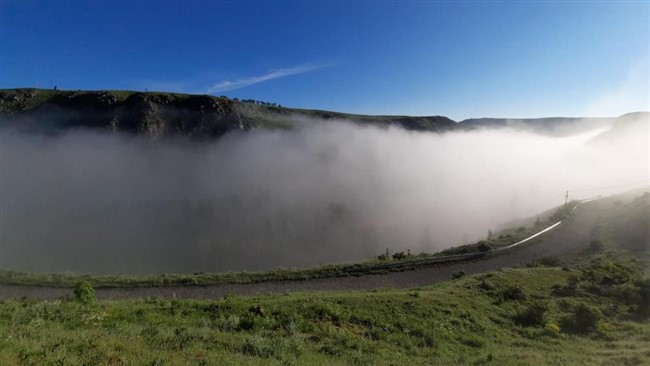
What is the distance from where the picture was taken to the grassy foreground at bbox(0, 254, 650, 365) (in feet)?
24.4

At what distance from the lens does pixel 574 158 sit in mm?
111500

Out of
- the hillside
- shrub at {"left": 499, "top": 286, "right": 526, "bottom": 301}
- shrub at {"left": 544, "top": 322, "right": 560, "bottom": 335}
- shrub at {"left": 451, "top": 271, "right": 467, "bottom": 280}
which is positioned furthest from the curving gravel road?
the hillside

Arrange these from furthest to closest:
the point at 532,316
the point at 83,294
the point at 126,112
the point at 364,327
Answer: the point at 126,112 < the point at 532,316 < the point at 83,294 < the point at 364,327

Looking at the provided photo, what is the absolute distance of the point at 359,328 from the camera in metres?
12.6

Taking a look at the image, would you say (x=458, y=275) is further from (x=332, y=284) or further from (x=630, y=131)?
(x=630, y=131)

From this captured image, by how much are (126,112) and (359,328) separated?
103238mm

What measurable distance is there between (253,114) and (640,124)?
100832mm

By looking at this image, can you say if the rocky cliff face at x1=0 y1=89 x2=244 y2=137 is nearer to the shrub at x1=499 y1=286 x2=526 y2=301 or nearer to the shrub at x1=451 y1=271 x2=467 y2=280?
the shrub at x1=451 y1=271 x2=467 y2=280

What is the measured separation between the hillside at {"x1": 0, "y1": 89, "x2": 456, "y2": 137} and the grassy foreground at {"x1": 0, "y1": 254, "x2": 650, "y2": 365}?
9516cm

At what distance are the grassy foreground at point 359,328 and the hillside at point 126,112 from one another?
9516cm

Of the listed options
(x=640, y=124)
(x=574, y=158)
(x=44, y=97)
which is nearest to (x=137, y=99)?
(x=44, y=97)

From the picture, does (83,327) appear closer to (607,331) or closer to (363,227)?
(607,331)

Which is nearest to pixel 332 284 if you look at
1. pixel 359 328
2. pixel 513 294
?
pixel 359 328

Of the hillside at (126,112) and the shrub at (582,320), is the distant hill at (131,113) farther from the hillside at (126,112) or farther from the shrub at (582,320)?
the shrub at (582,320)
